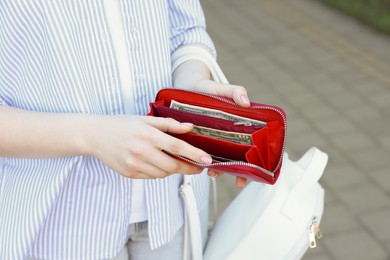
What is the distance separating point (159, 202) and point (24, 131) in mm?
391

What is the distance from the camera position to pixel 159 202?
1755 millimetres

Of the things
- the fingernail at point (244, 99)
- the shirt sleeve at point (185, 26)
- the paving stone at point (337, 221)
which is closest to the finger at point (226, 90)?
the fingernail at point (244, 99)

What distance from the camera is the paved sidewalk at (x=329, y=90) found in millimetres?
3902

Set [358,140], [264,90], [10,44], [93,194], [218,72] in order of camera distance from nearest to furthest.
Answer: [10,44], [93,194], [218,72], [358,140], [264,90]

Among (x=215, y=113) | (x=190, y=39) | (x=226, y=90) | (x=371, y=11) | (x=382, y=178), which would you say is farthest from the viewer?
(x=371, y=11)

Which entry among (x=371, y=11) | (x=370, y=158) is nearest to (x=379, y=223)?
(x=370, y=158)

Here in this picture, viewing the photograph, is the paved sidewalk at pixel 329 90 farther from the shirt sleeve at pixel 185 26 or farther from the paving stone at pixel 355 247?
the shirt sleeve at pixel 185 26

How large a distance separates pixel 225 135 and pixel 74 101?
365 mm

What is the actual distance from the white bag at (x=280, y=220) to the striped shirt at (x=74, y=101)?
157 millimetres

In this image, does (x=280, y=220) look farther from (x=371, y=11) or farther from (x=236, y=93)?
(x=371, y=11)

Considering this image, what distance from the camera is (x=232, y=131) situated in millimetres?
1529

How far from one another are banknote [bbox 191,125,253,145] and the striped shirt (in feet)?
0.88

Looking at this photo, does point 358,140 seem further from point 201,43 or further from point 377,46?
point 201,43

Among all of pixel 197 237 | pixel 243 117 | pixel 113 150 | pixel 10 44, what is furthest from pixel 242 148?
pixel 10 44
